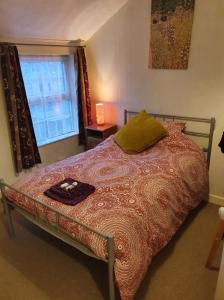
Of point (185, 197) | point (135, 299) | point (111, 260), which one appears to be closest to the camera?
point (111, 260)

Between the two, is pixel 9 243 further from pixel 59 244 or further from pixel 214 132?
pixel 214 132

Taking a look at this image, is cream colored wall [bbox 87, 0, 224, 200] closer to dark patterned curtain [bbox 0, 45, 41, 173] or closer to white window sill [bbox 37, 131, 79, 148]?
white window sill [bbox 37, 131, 79, 148]

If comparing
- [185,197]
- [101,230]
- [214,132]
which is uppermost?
[214,132]

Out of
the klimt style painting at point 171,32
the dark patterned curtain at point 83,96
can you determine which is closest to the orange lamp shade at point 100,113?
the dark patterned curtain at point 83,96

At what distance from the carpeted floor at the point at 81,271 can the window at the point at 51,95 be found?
1663 millimetres

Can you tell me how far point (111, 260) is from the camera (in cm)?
160

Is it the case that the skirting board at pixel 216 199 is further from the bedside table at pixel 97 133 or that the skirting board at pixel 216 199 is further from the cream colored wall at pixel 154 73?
the bedside table at pixel 97 133

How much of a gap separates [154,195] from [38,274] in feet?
4.00

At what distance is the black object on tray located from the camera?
1.98 meters

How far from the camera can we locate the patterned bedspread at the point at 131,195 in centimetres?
168

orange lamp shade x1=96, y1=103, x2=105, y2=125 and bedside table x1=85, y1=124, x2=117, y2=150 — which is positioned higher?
orange lamp shade x1=96, y1=103, x2=105, y2=125

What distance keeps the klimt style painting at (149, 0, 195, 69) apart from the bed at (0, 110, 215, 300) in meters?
0.77

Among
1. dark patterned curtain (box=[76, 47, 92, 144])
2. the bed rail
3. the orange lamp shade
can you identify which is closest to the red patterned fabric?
dark patterned curtain (box=[76, 47, 92, 144])

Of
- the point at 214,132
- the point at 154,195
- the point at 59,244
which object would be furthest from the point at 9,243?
the point at 214,132
